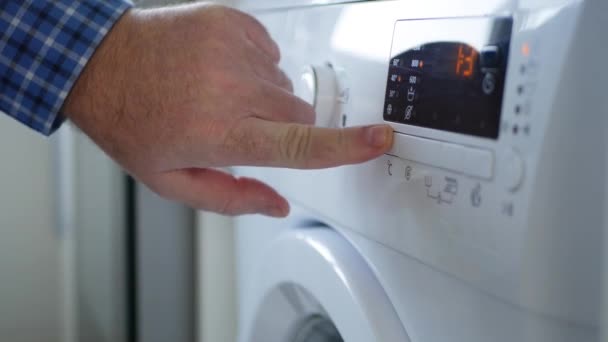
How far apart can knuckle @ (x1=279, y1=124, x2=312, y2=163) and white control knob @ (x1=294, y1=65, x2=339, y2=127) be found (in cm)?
6

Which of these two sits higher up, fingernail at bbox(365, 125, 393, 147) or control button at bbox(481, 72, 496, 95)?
control button at bbox(481, 72, 496, 95)

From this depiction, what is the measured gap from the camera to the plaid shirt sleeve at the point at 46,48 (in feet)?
1.63

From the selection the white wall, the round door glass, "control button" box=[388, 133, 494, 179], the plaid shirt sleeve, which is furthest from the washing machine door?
the white wall

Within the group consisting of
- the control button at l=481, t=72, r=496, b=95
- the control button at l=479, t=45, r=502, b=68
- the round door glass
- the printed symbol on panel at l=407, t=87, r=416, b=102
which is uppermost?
the control button at l=479, t=45, r=502, b=68

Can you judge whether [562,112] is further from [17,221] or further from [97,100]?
[17,221]

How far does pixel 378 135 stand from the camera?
0.38 m

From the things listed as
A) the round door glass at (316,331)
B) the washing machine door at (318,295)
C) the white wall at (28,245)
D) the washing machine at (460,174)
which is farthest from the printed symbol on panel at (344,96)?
the white wall at (28,245)

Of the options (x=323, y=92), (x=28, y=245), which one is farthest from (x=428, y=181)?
(x=28, y=245)

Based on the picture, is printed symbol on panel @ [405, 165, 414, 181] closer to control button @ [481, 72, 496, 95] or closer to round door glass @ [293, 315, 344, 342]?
control button @ [481, 72, 496, 95]

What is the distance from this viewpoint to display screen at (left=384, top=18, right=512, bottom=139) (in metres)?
0.31

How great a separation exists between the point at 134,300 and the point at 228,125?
2.20 feet

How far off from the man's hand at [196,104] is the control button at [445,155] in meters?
0.01

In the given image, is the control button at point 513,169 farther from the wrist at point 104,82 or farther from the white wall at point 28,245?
the white wall at point 28,245

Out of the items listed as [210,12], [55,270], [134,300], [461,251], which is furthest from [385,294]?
[55,270]
